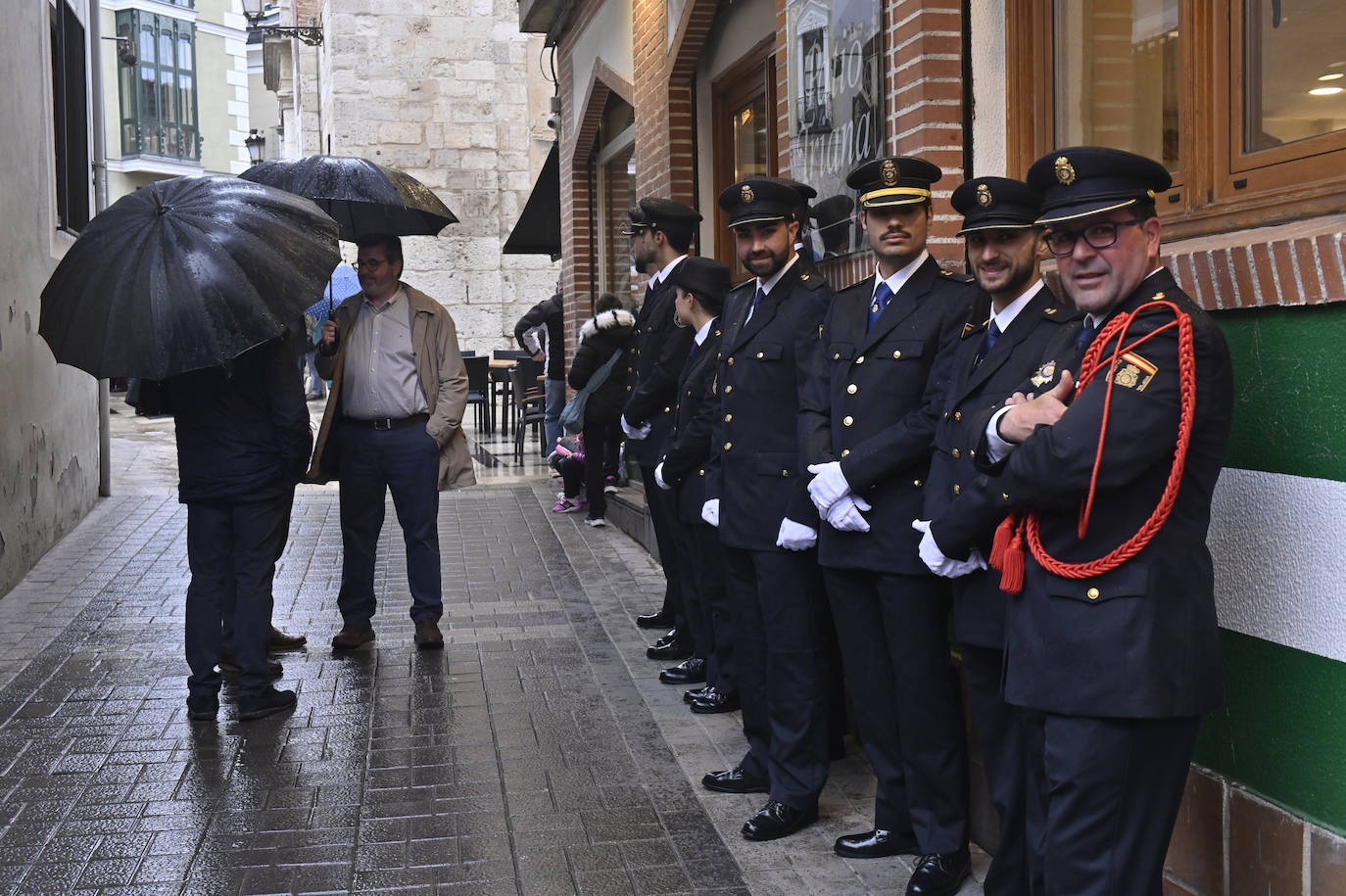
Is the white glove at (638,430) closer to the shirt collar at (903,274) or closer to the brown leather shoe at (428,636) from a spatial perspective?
the brown leather shoe at (428,636)

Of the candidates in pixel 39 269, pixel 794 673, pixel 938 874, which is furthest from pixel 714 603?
pixel 39 269

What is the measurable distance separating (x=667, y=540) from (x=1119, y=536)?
426 cm

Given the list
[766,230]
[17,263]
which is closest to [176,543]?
[17,263]

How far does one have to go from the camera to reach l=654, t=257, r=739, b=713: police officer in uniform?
542 centimetres

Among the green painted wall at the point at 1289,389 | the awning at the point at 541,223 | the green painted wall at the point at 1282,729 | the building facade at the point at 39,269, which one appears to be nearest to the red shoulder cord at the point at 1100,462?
the green painted wall at the point at 1289,389

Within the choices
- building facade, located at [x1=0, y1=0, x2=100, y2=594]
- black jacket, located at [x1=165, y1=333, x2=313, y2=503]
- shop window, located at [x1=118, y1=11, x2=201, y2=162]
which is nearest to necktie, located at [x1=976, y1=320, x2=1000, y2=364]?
black jacket, located at [x1=165, y1=333, x2=313, y2=503]

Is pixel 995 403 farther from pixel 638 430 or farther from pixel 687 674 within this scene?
pixel 638 430

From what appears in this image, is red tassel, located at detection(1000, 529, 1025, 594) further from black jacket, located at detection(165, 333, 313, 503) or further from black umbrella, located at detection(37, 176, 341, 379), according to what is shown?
black jacket, located at detection(165, 333, 313, 503)

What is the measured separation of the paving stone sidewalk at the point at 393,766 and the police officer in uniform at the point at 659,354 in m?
0.58

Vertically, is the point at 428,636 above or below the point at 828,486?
below

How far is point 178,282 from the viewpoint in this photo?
5.18m

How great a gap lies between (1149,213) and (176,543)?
28.2 ft

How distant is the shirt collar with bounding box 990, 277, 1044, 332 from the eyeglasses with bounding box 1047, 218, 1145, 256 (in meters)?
0.55

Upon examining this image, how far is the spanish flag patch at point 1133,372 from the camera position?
272 cm
